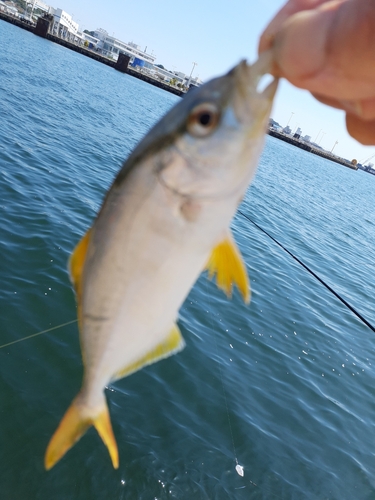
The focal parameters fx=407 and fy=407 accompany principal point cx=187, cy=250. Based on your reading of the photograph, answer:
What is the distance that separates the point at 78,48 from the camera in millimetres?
92625

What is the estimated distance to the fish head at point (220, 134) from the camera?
163 centimetres

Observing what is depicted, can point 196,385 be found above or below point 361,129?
below

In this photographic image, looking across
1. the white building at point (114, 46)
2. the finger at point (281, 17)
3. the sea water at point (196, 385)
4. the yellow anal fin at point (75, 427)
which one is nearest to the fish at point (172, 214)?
the finger at point (281, 17)

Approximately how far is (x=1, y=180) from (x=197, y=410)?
935cm

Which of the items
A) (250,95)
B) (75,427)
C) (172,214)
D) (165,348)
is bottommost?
(75,427)

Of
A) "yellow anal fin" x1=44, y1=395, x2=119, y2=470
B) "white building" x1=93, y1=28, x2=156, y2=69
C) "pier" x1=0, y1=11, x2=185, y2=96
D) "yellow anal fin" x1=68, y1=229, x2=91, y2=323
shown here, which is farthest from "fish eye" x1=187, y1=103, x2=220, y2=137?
"white building" x1=93, y1=28, x2=156, y2=69

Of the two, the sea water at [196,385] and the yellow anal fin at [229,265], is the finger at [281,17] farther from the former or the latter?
the sea water at [196,385]

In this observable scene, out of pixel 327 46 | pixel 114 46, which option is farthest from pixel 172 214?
pixel 114 46

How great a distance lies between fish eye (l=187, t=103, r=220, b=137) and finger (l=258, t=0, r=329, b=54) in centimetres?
45

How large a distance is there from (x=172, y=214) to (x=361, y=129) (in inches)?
47.4

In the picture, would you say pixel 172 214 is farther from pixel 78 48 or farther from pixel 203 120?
pixel 78 48

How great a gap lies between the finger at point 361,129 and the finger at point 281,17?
0.61m

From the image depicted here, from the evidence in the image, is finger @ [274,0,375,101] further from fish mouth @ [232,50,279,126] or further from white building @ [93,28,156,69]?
white building @ [93,28,156,69]

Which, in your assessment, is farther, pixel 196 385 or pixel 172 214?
pixel 196 385
